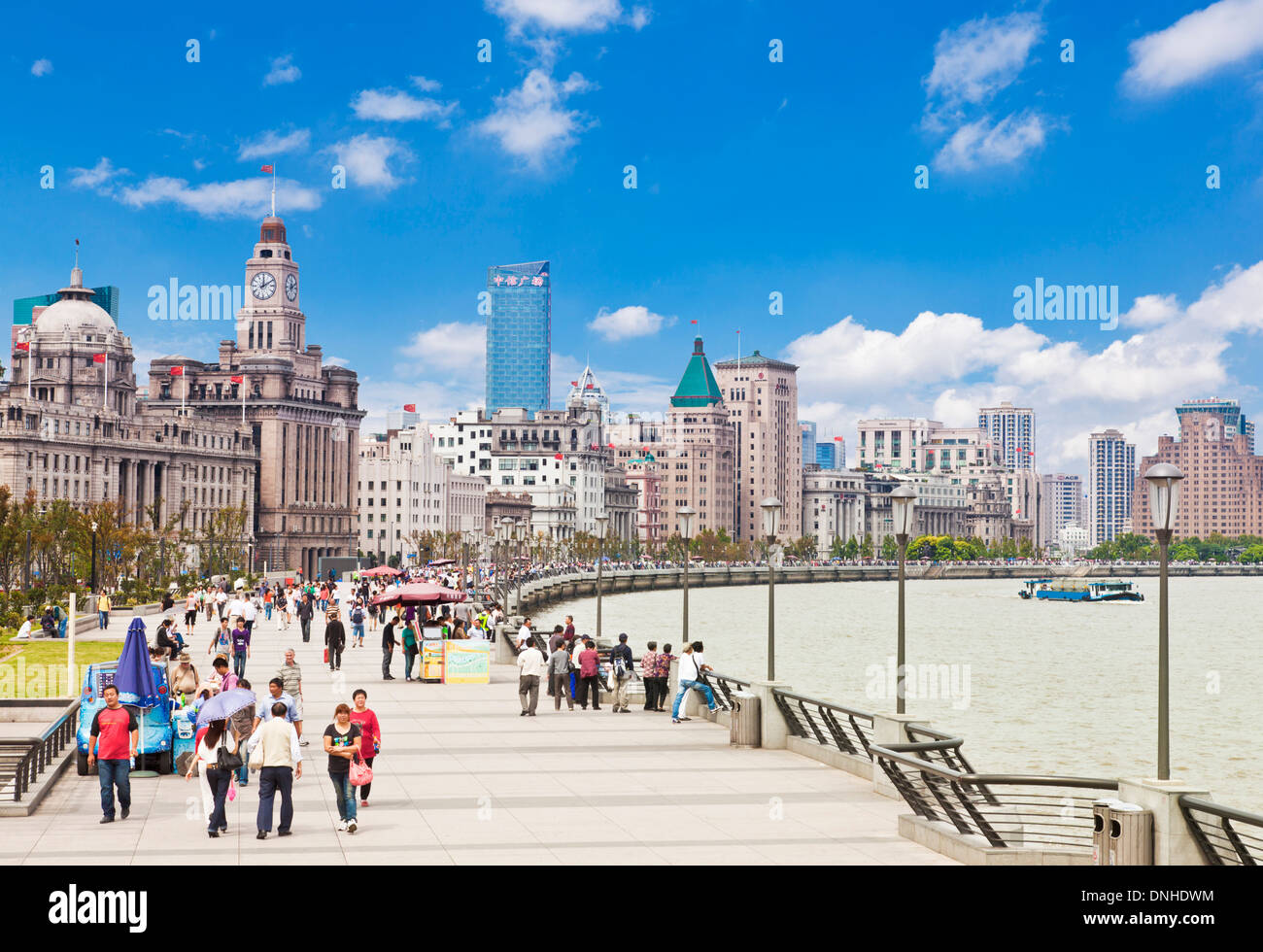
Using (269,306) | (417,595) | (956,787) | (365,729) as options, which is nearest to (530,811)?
(365,729)

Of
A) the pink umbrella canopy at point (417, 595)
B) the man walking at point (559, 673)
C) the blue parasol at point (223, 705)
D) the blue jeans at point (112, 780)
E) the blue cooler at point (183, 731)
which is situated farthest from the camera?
the pink umbrella canopy at point (417, 595)

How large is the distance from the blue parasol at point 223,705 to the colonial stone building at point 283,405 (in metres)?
157

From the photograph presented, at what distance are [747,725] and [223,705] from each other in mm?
9809

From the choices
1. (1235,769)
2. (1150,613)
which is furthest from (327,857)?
(1150,613)

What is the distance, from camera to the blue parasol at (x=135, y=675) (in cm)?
2023

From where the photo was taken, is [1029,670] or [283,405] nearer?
[1029,670]

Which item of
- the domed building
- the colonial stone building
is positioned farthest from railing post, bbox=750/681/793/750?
the colonial stone building

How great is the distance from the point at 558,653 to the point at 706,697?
354 centimetres

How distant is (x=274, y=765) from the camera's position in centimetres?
1619

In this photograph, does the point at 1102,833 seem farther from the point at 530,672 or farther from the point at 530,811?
the point at 530,672

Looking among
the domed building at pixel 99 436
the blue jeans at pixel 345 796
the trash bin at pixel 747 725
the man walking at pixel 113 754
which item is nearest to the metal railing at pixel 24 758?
the man walking at pixel 113 754

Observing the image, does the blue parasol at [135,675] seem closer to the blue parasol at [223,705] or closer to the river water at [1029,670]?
the blue parasol at [223,705]

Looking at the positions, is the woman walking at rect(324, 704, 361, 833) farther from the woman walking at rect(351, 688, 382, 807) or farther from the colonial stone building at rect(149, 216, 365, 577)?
the colonial stone building at rect(149, 216, 365, 577)

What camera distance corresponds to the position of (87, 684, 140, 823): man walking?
17.2 m
